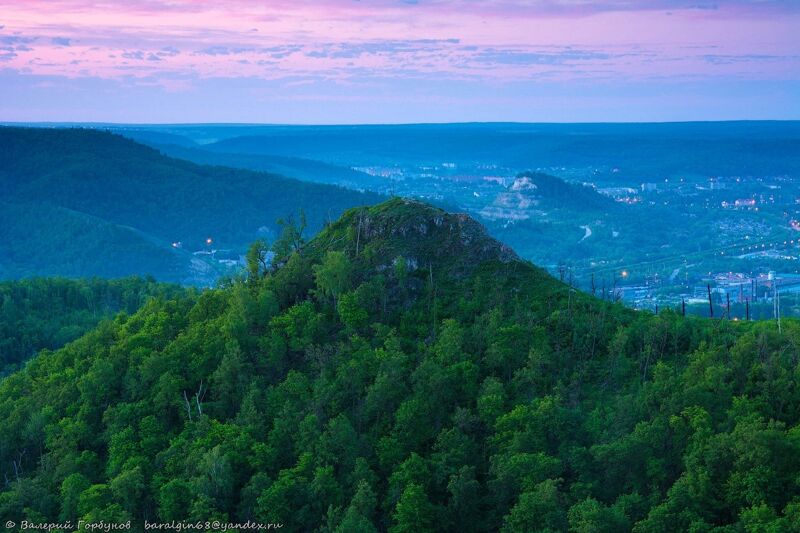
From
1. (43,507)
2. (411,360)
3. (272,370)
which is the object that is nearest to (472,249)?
(411,360)

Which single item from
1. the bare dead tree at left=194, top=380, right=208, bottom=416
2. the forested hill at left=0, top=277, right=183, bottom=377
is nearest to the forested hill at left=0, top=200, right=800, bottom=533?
the bare dead tree at left=194, top=380, right=208, bottom=416

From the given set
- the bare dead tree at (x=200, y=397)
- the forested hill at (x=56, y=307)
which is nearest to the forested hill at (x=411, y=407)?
the bare dead tree at (x=200, y=397)

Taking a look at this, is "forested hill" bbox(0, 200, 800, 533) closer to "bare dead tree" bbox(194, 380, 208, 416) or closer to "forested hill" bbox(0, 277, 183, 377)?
"bare dead tree" bbox(194, 380, 208, 416)

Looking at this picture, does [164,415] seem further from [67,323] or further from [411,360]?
[67,323]

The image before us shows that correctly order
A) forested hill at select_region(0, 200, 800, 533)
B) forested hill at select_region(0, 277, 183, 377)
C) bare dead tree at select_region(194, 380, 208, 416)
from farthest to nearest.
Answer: forested hill at select_region(0, 277, 183, 377) → bare dead tree at select_region(194, 380, 208, 416) → forested hill at select_region(0, 200, 800, 533)

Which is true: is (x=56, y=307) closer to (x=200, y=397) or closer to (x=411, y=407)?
(x=200, y=397)

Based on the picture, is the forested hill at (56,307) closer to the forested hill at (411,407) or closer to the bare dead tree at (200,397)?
the forested hill at (411,407)

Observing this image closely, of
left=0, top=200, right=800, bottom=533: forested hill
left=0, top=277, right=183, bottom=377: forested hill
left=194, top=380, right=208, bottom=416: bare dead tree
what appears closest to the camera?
left=0, top=200, right=800, bottom=533: forested hill

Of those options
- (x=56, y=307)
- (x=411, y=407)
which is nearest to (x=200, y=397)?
(x=411, y=407)
